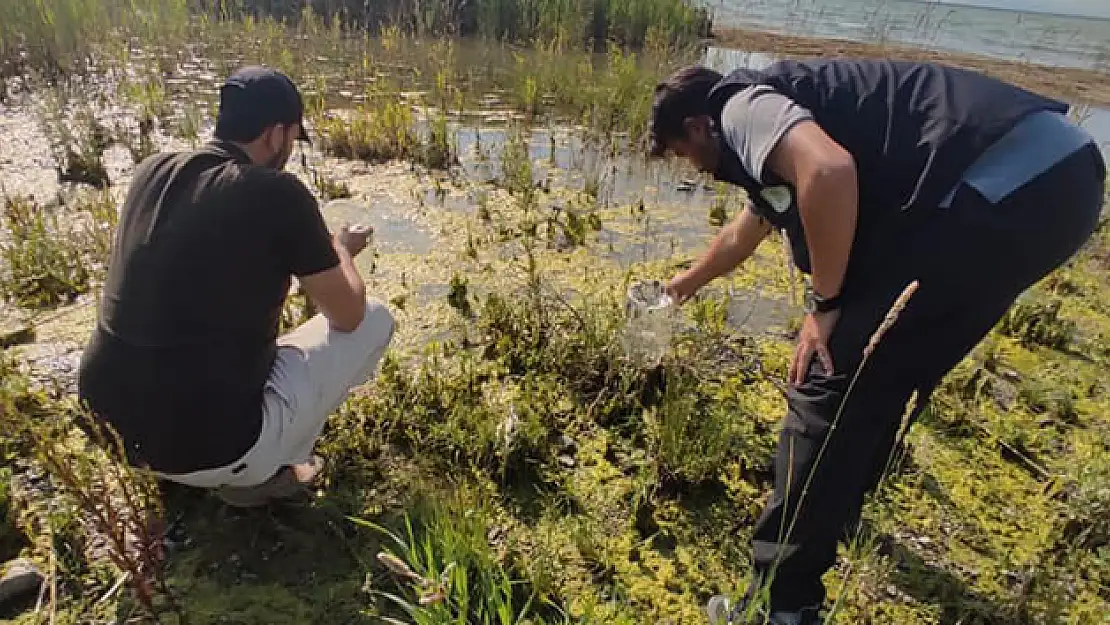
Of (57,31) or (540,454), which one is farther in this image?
(57,31)

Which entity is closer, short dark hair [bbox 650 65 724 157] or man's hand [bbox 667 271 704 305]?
short dark hair [bbox 650 65 724 157]

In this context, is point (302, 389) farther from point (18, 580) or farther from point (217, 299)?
point (18, 580)

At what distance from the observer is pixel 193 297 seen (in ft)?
5.33

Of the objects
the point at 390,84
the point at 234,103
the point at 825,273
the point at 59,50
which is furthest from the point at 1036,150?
the point at 59,50

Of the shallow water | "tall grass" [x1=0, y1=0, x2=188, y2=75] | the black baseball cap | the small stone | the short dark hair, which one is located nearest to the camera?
the short dark hair

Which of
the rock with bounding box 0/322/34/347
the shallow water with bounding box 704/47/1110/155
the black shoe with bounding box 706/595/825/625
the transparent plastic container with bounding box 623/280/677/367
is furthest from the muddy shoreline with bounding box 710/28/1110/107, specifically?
the rock with bounding box 0/322/34/347

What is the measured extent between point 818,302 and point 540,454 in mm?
1163

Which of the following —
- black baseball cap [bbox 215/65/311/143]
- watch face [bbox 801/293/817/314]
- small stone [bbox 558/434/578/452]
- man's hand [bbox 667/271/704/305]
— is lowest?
small stone [bbox 558/434/578/452]

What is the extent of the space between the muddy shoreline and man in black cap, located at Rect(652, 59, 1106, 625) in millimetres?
11713

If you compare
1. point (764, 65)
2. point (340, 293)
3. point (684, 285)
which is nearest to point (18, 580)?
point (340, 293)

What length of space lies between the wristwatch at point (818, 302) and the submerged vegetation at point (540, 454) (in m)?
0.63

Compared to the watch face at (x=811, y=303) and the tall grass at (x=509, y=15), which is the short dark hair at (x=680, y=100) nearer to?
the watch face at (x=811, y=303)

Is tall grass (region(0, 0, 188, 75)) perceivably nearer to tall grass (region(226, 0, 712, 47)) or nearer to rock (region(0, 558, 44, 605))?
tall grass (region(226, 0, 712, 47))

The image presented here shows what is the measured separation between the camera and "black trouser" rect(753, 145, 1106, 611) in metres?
1.38
